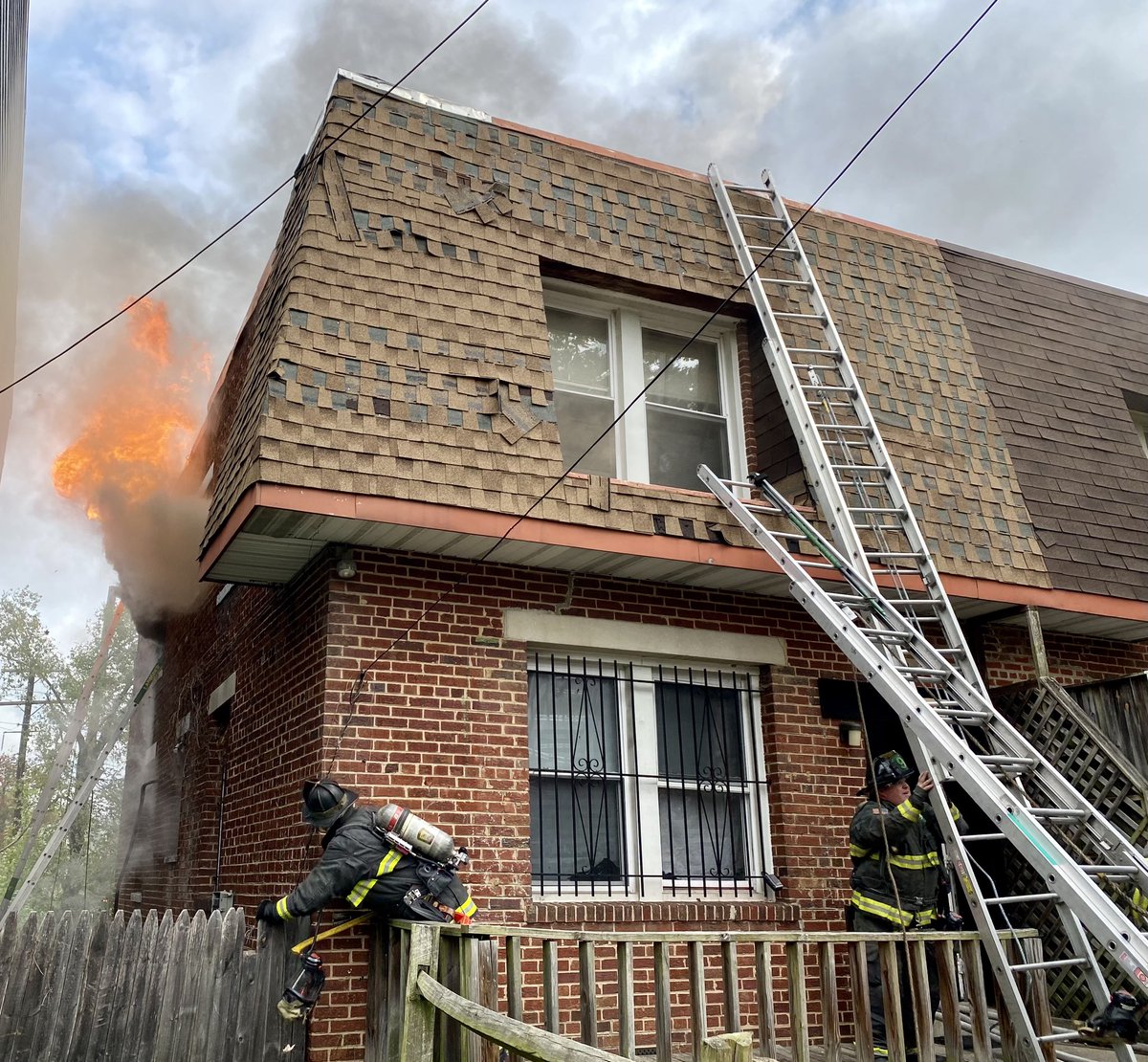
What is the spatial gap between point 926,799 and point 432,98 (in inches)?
224

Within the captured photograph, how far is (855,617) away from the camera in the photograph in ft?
20.6

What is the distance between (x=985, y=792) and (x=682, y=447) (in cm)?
386

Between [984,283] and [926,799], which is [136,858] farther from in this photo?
[984,283]

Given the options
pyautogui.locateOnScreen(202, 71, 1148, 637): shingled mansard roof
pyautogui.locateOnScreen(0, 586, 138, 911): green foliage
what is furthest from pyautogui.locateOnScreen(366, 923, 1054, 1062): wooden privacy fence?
pyautogui.locateOnScreen(0, 586, 138, 911): green foliage

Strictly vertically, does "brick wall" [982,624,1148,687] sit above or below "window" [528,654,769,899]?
above

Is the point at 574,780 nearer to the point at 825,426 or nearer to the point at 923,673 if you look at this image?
the point at 923,673

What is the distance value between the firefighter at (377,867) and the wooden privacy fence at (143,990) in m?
0.39

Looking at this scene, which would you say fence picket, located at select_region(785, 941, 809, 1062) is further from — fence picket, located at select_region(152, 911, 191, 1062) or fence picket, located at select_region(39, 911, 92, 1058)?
fence picket, located at select_region(39, 911, 92, 1058)

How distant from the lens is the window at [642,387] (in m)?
7.47

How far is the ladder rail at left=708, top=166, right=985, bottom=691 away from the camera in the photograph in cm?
645

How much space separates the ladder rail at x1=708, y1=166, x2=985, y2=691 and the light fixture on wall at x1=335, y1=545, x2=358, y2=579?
2959mm

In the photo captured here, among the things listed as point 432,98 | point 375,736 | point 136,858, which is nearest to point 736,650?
point 375,736

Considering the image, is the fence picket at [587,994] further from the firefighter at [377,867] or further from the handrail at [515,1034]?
the firefighter at [377,867]

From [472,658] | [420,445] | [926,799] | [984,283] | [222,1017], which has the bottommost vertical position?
[222,1017]
